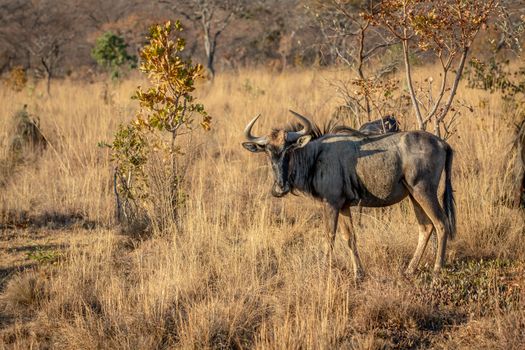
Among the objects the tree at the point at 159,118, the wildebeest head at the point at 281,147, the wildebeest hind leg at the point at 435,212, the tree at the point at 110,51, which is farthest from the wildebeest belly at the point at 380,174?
the tree at the point at 110,51

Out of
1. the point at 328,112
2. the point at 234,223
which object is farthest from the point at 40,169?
the point at 328,112

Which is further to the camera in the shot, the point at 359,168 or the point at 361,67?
the point at 361,67

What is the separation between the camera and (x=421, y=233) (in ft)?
19.5

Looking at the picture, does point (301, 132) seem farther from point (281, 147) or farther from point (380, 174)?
point (380, 174)

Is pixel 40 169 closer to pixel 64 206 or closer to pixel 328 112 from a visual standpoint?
pixel 64 206

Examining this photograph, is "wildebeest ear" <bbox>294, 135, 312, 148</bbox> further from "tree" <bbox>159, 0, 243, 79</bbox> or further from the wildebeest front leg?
"tree" <bbox>159, 0, 243, 79</bbox>

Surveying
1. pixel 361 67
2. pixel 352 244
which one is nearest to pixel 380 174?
pixel 352 244

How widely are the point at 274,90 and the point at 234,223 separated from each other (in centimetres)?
869

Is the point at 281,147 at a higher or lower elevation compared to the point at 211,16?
lower

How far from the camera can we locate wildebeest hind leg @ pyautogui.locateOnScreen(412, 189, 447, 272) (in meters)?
5.55

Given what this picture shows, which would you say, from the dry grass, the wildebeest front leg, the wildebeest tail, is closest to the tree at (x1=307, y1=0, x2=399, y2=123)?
the dry grass

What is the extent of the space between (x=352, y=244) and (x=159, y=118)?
270 centimetres

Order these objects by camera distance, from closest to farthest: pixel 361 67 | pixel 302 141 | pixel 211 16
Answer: pixel 302 141, pixel 361 67, pixel 211 16

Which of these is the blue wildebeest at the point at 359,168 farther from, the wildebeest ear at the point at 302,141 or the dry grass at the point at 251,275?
the dry grass at the point at 251,275
